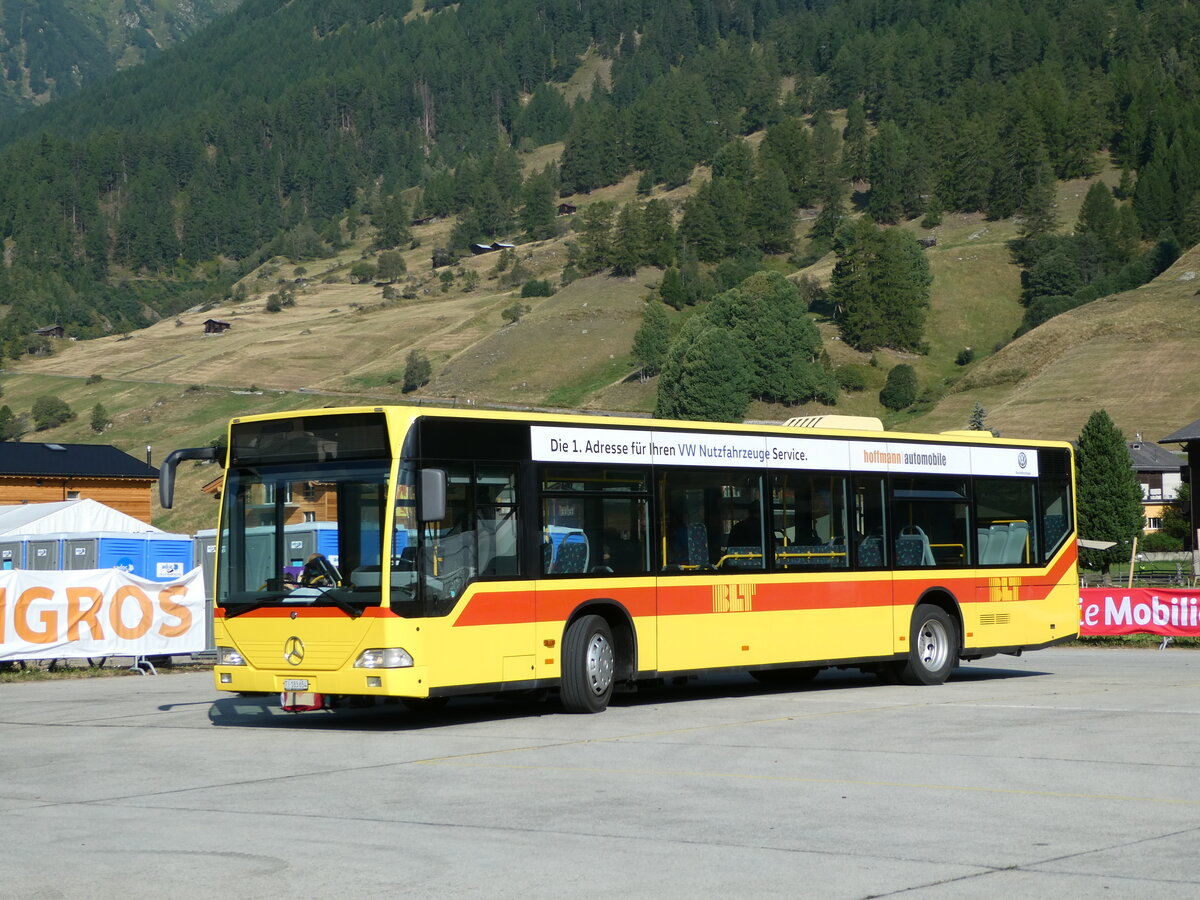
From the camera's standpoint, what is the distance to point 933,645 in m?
20.0

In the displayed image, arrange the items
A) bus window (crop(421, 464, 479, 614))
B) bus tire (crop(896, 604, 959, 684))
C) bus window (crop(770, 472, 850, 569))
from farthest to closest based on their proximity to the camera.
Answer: bus tire (crop(896, 604, 959, 684)), bus window (crop(770, 472, 850, 569)), bus window (crop(421, 464, 479, 614))

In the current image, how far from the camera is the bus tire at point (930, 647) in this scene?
1967 cm

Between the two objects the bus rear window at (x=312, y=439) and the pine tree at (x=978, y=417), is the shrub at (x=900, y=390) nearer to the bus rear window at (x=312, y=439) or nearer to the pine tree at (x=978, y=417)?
the pine tree at (x=978, y=417)

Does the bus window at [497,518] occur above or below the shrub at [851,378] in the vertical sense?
below

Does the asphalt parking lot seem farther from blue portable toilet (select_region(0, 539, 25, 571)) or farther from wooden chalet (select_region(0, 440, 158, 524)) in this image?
wooden chalet (select_region(0, 440, 158, 524))

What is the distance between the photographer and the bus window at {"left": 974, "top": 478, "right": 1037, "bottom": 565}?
20.6 m

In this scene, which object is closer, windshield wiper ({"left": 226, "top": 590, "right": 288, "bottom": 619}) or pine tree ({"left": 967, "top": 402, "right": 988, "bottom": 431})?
windshield wiper ({"left": 226, "top": 590, "right": 288, "bottom": 619})

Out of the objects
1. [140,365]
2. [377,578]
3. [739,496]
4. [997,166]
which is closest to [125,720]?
[377,578]

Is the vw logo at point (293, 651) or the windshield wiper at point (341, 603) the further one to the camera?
the vw logo at point (293, 651)

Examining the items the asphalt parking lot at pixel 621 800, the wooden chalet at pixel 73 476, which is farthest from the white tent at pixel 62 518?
the asphalt parking lot at pixel 621 800

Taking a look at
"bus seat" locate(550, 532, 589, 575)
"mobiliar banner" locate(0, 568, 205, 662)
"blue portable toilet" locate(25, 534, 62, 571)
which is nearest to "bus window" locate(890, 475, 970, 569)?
"bus seat" locate(550, 532, 589, 575)

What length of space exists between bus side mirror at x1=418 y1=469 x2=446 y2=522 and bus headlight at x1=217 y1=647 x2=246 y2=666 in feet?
8.57

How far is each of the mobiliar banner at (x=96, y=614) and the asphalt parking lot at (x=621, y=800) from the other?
685 centimetres

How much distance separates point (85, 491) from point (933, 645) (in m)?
57.0
